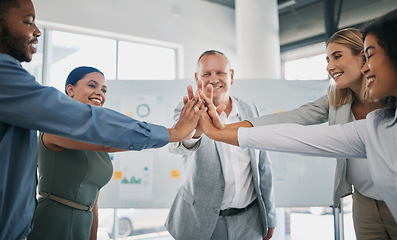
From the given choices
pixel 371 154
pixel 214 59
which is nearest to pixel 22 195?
pixel 371 154

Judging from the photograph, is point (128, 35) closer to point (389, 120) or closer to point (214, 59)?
point (214, 59)

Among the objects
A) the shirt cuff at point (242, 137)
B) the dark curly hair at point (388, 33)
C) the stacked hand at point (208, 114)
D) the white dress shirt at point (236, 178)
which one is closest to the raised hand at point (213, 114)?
the stacked hand at point (208, 114)

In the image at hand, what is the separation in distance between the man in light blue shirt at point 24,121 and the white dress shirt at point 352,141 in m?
0.63

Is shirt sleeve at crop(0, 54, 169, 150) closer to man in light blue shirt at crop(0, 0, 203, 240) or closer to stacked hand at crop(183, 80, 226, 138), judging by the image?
man in light blue shirt at crop(0, 0, 203, 240)

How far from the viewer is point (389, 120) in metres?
1.21

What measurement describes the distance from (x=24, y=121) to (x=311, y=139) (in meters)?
1.15

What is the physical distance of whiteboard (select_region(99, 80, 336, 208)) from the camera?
314 centimetres

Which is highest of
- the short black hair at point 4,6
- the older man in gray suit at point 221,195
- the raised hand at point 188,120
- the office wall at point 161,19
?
the office wall at point 161,19

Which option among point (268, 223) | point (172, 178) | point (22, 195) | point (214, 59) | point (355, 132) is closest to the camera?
point (22, 195)

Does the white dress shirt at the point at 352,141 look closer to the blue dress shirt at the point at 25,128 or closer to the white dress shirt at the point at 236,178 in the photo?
the white dress shirt at the point at 236,178

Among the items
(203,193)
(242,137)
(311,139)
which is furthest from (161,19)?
(311,139)

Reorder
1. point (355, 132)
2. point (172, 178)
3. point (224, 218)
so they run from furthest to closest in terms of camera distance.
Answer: point (172, 178), point (224, 218), point (355, 132)

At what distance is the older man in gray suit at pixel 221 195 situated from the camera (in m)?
1.81

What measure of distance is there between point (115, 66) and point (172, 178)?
2.63m
